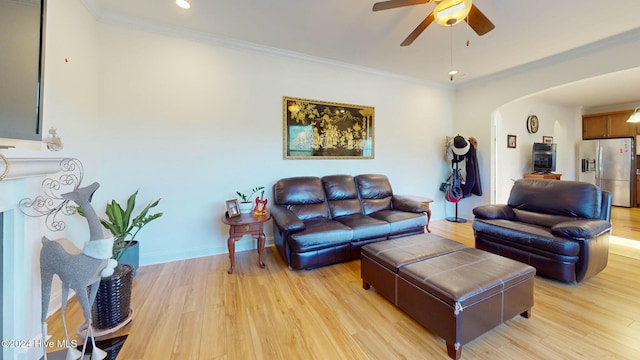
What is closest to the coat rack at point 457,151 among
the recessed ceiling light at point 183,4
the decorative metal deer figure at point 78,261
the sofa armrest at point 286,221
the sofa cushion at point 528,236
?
the sofa cushion at point 528,236

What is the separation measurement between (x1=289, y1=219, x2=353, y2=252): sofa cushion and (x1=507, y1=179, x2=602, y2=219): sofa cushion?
2.29 meters

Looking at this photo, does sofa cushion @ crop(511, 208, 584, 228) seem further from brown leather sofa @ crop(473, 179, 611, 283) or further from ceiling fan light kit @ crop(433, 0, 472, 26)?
ceiling fan light kit @ crop(433, 0, 472, 26)

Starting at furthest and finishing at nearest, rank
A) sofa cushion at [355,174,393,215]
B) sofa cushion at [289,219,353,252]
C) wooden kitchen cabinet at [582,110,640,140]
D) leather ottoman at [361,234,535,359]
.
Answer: wooden kitchen cabinet at [582,110,640,140]
sofa cushion at [355,174,393,215]
sofa cushion at [289,219,353,252]
leather ottoman at [361,234,535,359]

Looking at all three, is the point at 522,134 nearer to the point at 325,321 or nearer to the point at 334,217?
the point at 334,217

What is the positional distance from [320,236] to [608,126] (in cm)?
A: 824

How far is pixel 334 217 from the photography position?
11.0 ft

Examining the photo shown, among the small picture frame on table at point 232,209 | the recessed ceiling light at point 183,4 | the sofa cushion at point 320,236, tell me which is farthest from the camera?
the small picture frame on table at point 232,209

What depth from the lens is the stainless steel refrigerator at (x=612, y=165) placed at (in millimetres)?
5867

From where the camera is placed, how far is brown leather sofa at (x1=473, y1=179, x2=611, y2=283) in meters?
2.27

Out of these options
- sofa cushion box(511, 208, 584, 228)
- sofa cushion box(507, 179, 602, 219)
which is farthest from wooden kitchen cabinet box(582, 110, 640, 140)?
sofa cushion box(511, 208, 584, 228)

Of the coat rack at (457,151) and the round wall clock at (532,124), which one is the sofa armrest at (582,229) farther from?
the round wall clock at (532,124)

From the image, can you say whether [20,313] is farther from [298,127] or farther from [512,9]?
[512,9]

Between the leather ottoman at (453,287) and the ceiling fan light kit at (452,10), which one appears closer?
the leather ottoman at (453,287)

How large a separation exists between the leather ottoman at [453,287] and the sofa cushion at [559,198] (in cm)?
153
